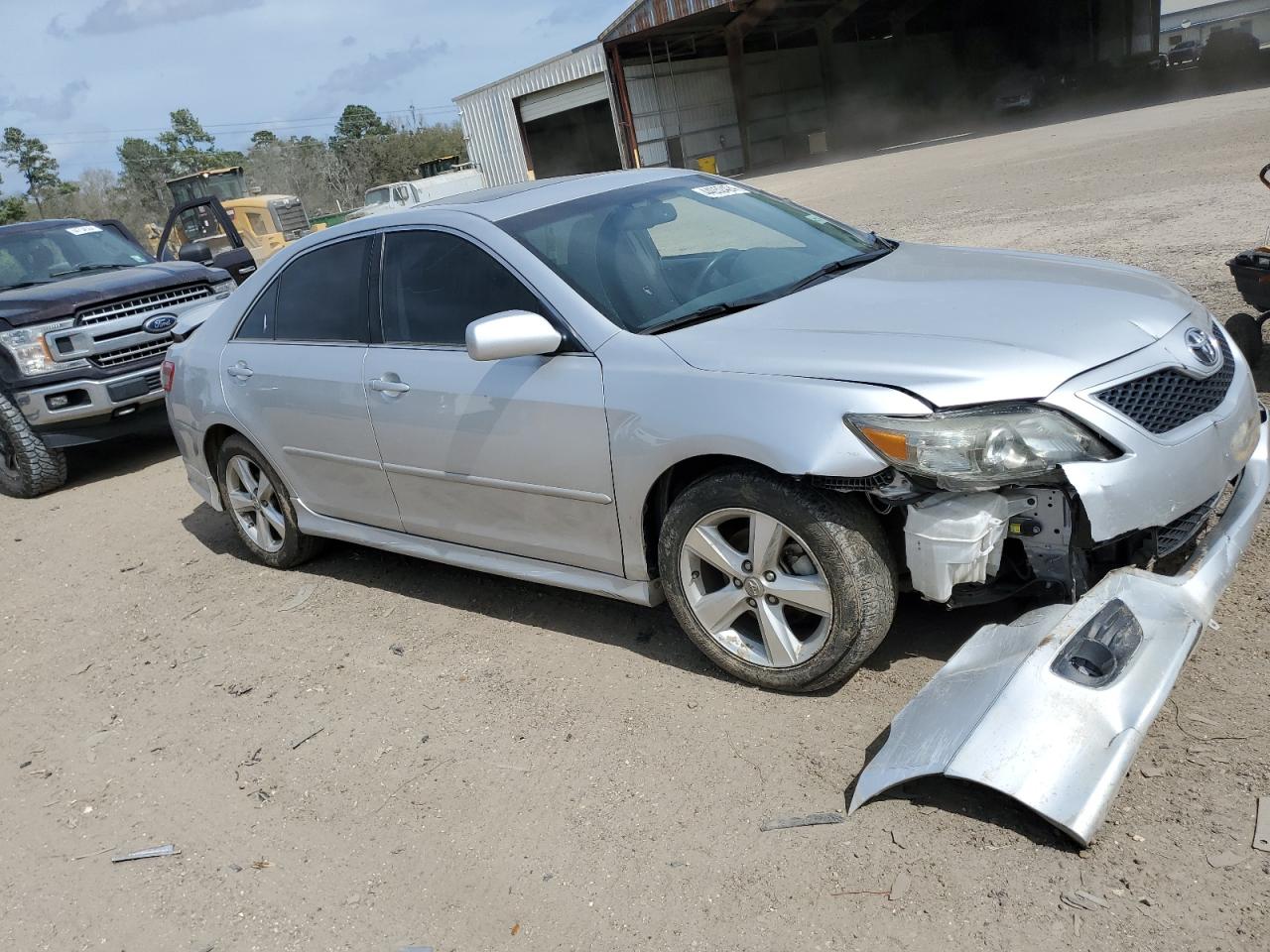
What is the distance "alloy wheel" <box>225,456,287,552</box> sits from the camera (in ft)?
17.8

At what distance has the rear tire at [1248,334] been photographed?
539 cm

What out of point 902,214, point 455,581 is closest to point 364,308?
point 455,581

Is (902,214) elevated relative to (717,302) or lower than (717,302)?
lower

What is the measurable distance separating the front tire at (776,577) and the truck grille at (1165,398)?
0.78 m

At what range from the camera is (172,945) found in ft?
9.71

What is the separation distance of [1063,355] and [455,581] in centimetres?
307

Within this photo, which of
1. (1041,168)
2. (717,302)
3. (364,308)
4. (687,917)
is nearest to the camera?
(687,917)

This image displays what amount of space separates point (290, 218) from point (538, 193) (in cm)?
2649

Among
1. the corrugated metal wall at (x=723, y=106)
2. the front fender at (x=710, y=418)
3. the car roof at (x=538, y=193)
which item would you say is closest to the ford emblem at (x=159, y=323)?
the car roof at (x=538, y=193)

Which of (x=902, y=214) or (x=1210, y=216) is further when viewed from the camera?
(x=902, y=214)

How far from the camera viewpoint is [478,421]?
3.96 meters

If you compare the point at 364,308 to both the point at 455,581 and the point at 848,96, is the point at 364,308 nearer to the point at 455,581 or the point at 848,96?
the point at 455,581

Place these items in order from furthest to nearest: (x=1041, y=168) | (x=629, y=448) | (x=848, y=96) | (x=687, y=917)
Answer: (x=848, y=96), (x=1041, y=168), (x=629, y=448), (x=687, y=917)

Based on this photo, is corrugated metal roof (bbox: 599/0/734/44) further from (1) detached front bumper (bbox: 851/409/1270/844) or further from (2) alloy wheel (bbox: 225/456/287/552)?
(1) detached front bumper (bbox: 851/409/1270/844)
